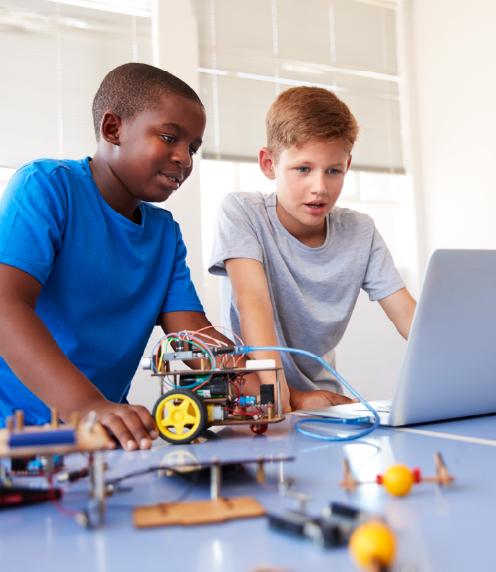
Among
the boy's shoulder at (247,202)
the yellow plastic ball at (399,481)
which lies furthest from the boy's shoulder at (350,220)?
the yellow plastic ball at (399,481)

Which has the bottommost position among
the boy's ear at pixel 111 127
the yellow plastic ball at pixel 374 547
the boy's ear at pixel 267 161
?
the yellow plastic ball at pixel 374 547

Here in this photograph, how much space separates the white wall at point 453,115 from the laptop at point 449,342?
242 cm

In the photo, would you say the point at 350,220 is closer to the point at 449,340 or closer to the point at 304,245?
the point at 304,245

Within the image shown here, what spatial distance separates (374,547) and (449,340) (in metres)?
0.52

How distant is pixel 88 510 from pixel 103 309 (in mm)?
718

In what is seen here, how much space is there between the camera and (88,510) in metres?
0.46

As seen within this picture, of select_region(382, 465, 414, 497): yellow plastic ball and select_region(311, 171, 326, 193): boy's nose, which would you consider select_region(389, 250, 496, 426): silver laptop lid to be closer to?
select_region(382, 465, 414, 497): yellow plastic ball

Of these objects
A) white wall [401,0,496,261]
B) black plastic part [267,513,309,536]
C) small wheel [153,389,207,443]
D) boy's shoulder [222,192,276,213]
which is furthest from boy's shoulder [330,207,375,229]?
white wall [401,0,496,261]

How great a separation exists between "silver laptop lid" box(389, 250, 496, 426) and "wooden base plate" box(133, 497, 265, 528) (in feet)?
1.27

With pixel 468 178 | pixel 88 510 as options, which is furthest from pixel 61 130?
pixel 88 510

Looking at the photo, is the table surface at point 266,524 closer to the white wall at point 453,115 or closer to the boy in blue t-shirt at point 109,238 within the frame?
the boy in blue t-shirt at point 109,238

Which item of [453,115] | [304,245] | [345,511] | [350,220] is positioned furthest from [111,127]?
[453,115]

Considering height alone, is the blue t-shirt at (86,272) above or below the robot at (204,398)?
above

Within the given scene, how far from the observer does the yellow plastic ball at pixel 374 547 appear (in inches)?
12.2
